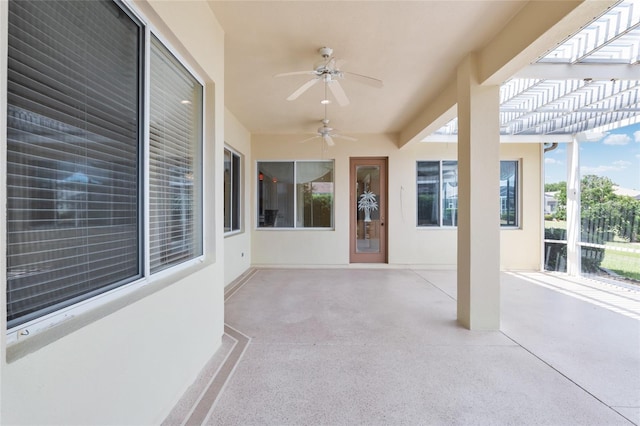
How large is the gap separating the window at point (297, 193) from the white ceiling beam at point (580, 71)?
3964mm

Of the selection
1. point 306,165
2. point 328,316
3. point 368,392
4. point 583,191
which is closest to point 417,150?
point 306,165

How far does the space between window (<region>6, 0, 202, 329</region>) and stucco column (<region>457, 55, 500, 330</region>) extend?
2890mm

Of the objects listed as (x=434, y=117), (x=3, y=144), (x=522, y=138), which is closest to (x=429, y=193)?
(x=522, y=138)

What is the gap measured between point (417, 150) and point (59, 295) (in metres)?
6.30

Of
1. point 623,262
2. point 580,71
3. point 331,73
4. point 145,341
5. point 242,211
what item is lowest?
point 623,262

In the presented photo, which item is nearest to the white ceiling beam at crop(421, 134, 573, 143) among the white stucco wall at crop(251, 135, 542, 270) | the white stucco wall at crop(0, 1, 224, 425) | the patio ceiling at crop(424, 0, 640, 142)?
the patio ceiling at crop(424, 0, 640, 142)

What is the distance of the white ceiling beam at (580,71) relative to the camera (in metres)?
2.97

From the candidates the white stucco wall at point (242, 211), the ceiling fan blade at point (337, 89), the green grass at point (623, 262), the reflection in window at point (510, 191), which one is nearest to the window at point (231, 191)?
the white stucco wall at point (242, 211)

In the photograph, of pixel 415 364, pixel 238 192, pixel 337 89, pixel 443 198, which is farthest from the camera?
pixel 443 198

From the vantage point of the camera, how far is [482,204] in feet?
10.0

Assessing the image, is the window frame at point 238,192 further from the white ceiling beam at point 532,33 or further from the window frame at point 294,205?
the white ceiling beam at point 532,33

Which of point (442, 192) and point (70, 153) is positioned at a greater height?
point (442, 192)

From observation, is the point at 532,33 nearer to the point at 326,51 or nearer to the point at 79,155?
the point at 326,51

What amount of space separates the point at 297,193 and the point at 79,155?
5205mm
